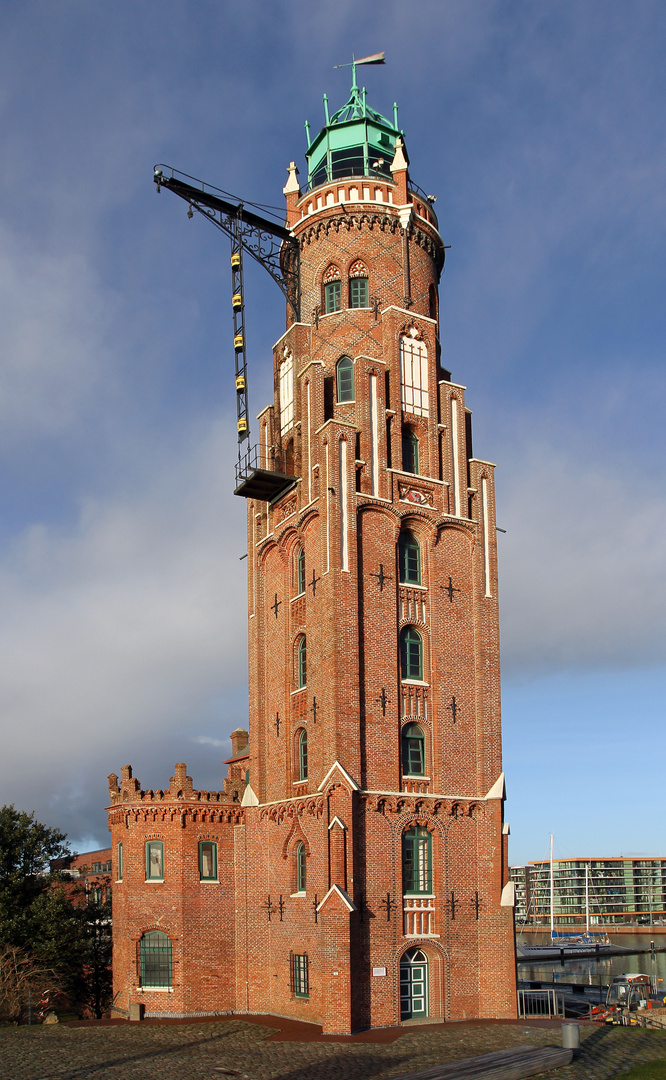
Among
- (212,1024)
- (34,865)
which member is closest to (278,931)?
(212,1024)

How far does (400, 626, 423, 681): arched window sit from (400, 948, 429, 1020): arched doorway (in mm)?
8799

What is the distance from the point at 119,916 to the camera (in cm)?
3481

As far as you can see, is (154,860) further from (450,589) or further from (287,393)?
(287,393)

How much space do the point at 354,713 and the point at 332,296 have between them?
1679 centimetres

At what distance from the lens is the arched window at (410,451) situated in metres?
34.9

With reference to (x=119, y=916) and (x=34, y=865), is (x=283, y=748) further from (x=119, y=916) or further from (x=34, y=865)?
(x=34, y=865)

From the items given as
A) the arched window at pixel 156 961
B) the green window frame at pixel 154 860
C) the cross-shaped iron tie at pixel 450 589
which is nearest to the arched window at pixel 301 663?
the cross-shaped iron tie at pixel 450 589

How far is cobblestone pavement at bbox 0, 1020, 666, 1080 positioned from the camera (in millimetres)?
21984

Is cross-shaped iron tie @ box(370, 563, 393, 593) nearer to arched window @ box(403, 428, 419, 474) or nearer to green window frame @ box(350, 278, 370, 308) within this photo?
arched window @ box(403, 428, 419, 474)

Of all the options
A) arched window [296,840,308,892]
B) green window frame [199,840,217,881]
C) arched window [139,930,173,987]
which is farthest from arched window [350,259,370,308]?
arched window [139,930,173,987]

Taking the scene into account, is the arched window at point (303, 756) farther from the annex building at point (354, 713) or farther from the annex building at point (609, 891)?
the annex building at point (609, 891)

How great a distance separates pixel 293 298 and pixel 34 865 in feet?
89.2

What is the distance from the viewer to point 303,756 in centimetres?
3297

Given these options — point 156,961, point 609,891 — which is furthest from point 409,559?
point 609,891
